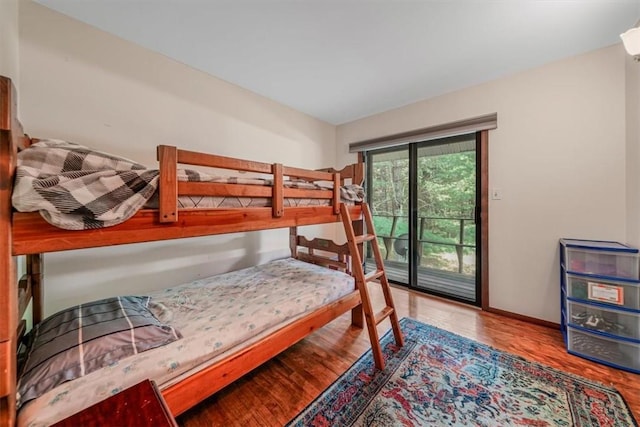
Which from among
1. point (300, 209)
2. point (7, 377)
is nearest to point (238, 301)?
point (300, 209)

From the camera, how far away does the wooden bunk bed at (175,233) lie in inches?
30.4

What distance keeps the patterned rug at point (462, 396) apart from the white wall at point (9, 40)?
2.61 m

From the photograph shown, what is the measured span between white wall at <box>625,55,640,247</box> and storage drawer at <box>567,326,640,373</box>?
762mm

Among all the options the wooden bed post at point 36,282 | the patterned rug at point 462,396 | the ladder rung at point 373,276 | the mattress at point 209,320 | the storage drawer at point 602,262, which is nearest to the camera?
the mattress at point 209,320

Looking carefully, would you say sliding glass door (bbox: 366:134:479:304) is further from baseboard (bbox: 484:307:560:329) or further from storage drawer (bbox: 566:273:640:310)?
storage drawer (bbox: 566:273:640:310)

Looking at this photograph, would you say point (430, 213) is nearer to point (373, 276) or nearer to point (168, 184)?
point (373, 276)

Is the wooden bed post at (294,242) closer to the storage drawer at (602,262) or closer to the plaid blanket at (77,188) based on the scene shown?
the plaid blanket at (77,188)

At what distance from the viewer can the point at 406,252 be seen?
343 cm

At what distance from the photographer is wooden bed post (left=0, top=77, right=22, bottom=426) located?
75cm

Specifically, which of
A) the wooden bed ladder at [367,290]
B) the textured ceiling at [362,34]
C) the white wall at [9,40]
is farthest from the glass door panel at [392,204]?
the white wall at [9,40]

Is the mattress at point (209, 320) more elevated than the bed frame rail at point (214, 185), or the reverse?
the bed frame rail at point (214, 185)

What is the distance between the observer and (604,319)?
1844mm

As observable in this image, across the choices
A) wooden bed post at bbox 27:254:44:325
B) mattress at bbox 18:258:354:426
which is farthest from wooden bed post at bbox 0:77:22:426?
wooden bed post at bbox 27:254:44:325

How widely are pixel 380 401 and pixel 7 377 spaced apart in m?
1.66
